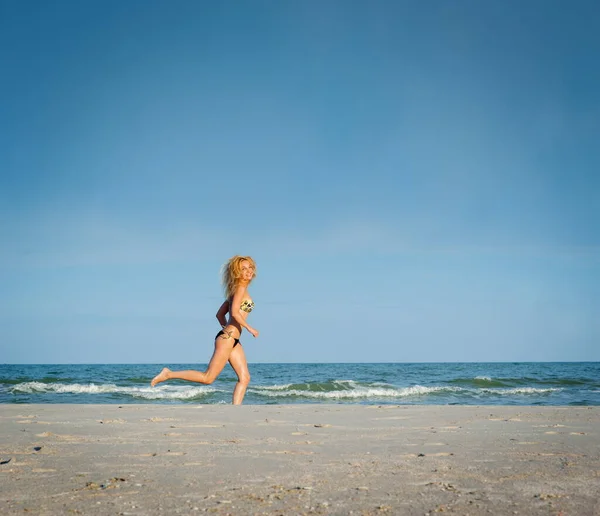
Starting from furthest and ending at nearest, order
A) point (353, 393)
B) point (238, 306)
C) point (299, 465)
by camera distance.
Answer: point (353, 393) → point (238, 306) → point (299, 465)

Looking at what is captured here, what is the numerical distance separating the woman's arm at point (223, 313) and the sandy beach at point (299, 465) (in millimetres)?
2327

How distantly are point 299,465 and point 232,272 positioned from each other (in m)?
4.77

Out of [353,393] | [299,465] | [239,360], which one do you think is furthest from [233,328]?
[353,393]

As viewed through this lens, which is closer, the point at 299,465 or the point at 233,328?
the point at 299,465

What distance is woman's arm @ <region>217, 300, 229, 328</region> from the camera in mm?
7812

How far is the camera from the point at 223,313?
7887 mm

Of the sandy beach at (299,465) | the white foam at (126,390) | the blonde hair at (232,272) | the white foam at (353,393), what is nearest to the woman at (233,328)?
the blonde hair at (232,272)

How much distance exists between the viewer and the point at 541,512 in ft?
6.91

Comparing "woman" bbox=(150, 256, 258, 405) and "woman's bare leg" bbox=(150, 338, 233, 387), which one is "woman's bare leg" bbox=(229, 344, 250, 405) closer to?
"woman" bbox=(150, 256, 258, 405)

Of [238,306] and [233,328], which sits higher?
[238,306]

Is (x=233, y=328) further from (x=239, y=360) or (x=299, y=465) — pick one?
(x=299, y=465)

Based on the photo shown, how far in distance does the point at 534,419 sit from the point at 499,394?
43.7 feet

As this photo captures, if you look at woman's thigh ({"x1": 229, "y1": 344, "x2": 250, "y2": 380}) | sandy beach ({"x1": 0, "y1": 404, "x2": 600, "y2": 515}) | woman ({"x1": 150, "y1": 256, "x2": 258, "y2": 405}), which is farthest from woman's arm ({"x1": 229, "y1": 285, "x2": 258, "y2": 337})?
sandy beach ({"x1": 0, "y1": 404, "x2": 600, "y2": 515})

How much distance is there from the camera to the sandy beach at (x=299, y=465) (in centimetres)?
226
